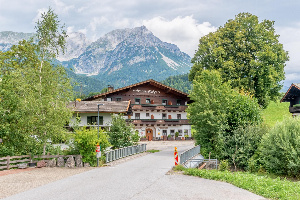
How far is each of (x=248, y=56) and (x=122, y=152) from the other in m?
22.4

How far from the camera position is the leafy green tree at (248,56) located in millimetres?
39156

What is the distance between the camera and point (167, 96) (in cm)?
5853

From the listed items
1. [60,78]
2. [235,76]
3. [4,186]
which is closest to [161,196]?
[4,186]

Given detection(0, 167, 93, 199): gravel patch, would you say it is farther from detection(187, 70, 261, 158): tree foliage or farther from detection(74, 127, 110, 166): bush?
detection(187, 70, 261, 158): tree foliage

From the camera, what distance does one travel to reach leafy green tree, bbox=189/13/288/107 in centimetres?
3916

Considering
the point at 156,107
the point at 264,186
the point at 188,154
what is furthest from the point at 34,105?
the point at 156,107

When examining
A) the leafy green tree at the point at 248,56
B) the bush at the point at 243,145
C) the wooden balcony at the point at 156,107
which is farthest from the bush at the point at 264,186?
the wooden balcony at the point at 156,107

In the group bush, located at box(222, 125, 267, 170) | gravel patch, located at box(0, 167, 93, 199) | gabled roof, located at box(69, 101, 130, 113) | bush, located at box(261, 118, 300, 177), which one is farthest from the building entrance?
bush, located at box(261, 118, 300, 177)

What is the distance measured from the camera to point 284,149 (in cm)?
1942

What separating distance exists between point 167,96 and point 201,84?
29.9m

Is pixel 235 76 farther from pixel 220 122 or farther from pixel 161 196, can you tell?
pixel 161 196

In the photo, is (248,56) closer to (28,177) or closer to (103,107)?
(103,107)

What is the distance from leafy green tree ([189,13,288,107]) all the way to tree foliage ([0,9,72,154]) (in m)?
21.1

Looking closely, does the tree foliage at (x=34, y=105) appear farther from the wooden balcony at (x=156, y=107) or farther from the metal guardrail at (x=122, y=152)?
the wooden balcony at (x=156, y=107)
